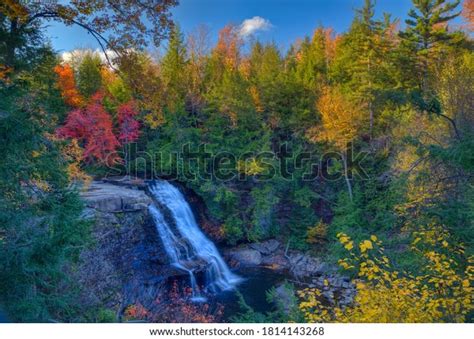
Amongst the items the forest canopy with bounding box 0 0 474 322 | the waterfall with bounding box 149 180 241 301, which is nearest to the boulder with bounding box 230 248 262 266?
the forest canopy with bounding box 0 0 474 322

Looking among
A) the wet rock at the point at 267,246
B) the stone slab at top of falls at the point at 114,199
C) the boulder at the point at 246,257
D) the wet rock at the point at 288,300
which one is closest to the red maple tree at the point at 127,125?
the stone slab at top of falls at the point at 114,199

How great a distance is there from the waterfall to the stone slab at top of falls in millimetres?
489

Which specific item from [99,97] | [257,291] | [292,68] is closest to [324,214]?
[257,291]

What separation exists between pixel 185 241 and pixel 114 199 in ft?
8.52

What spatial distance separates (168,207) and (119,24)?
6947 millimetres

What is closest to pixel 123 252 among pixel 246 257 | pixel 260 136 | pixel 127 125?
pixel 246 257

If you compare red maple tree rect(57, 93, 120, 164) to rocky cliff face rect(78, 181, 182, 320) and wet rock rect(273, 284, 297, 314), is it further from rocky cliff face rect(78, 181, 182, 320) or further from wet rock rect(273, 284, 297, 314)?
wet rock rect(273, 284, 297, 314)

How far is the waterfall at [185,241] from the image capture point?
8.98 metres

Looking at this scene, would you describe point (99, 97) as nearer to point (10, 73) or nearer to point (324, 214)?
point (10, 73)

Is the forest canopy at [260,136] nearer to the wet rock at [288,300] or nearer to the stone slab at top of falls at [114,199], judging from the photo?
the wet rock at [288,300]

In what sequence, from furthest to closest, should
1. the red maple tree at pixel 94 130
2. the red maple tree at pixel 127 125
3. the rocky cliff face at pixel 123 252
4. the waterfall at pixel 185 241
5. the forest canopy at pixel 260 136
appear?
1. the red maple tree at pixel 127 125
2. the red maple tree at pixel 94 130
3. the waterfall at pixel 185 241
4. the rocky cliff face at pixel 123 252
5. the forest canopy at pixel 260 136

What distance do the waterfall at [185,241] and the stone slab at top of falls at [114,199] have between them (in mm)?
489

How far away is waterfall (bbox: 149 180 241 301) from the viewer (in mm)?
8984
